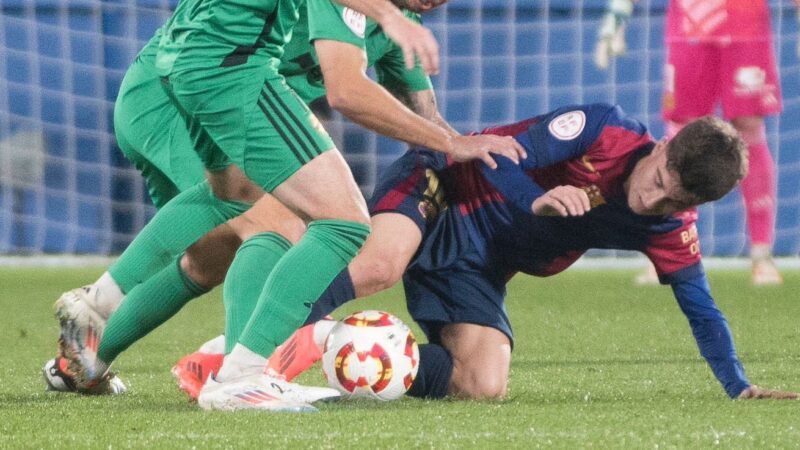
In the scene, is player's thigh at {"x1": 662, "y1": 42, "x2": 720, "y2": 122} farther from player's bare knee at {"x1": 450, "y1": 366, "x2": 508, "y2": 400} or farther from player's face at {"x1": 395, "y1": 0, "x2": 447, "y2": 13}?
player's face at {"x1": 395, "y1": 0, "x2": 447, "y2": 13}

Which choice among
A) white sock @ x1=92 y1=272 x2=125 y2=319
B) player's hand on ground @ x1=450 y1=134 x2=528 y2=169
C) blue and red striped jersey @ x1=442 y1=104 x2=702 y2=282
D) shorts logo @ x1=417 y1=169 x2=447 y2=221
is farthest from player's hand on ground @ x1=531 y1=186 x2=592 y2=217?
white sock @ x1=92 y1=272 x2=125 y2=319

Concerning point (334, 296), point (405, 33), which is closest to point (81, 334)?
point (334, 296)

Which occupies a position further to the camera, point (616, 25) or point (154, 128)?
point (616, 25)

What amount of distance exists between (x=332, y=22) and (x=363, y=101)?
186 millimetres

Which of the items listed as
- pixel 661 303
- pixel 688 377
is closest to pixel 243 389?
pixel 688 377

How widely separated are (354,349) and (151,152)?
2.87 feet

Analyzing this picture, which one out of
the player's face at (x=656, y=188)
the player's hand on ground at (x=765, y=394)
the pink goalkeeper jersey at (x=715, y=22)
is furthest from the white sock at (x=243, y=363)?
the pink goalkeeper jersey at (x=715, y=22)

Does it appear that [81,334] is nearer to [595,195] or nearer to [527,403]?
[527,403]

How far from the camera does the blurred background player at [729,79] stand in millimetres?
7527

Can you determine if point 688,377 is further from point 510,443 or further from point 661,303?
point 661,303

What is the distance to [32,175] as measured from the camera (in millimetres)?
10289

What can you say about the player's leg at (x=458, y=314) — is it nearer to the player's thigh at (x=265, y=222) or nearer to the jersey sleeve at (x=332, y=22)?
the player's thigh at (x=265, y=222)

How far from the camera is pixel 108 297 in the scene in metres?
3.88

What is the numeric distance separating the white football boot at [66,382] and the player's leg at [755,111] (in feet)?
14.5
